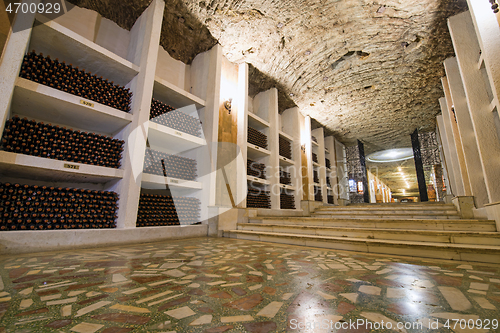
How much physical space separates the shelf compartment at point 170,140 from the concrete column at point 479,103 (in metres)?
5.97

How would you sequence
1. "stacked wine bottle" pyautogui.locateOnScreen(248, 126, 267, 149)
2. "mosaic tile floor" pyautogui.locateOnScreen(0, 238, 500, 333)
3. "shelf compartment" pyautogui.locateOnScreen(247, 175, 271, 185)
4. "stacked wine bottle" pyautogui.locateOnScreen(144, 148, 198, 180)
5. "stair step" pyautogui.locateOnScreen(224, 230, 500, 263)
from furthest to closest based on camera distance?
"stacked wine bottle" pyautogui.locateOnScreen(248, 126, 267, 149), "shelf compartment" pyautogui.locateOnScreen(247, 175, 271, 185), "stacked wine bottle" pyautogui.locateOnScreen(144, 148, 198, 180), "stair step" pyautogui.locateOnScreen(224, 230, 500, 263), "mosaic tile floor" pyautogui.locateOnScreen(0, 238, 500, 333)

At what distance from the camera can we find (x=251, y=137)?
23.9 ft

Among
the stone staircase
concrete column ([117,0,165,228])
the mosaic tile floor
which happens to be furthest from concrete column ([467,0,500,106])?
concrete column ([117,0,165,228])

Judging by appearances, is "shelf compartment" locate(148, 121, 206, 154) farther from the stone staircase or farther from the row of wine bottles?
the stone staircase

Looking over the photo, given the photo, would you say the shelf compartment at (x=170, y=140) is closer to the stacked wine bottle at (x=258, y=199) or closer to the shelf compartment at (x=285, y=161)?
the stacked wine bottle at (x=258, y=199)

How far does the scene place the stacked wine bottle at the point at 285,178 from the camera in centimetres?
835

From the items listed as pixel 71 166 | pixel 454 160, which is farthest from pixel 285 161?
pixel 71 166

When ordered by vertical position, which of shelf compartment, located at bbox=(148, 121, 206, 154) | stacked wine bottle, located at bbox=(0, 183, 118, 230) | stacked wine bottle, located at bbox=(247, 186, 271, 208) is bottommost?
stacked wine bottle, located at bbox=(0, 183, 118, 230)

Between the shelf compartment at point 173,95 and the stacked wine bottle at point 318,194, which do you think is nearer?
the shelf compartment at point 173,95

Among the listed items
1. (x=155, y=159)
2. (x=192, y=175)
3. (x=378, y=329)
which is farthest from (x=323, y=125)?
(x=378, y=329)

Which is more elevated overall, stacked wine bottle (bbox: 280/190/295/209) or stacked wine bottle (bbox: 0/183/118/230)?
stacked wine bottle (bbox: 280/190/295/209)

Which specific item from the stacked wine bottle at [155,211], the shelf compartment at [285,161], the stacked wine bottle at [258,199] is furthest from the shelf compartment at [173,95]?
the shelf compartment at [285,161]

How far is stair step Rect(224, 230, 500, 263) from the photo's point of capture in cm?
225

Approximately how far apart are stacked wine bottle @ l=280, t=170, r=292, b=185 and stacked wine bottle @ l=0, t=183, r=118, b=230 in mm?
5845
